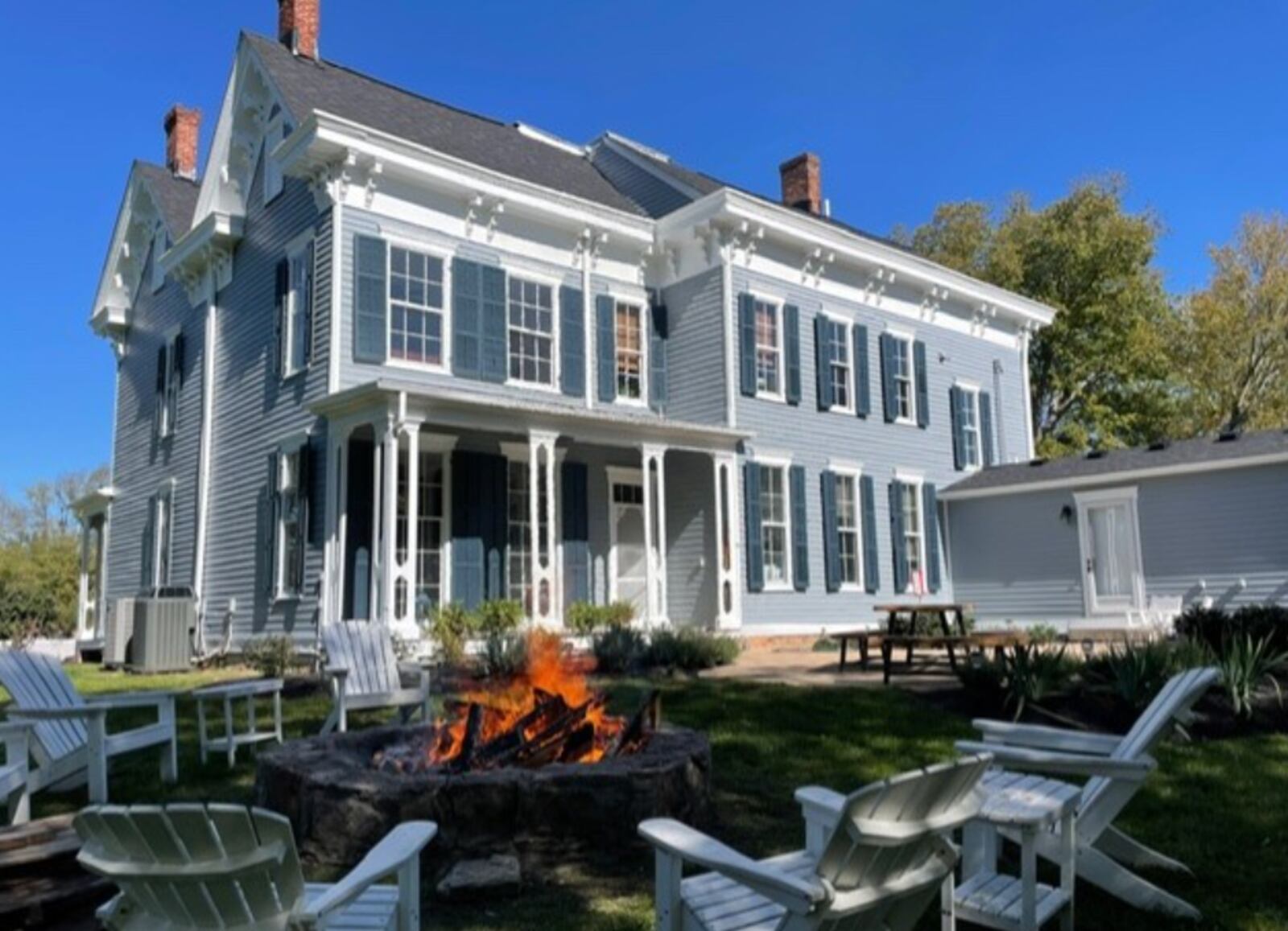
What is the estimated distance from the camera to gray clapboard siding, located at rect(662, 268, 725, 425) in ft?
52.6

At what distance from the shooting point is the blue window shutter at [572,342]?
1509 centimetres

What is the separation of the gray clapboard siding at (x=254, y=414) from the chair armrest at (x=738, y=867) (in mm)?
11015

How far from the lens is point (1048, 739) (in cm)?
414

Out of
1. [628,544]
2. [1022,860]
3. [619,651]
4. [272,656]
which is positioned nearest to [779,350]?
[628,544]

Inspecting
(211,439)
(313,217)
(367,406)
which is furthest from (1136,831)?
(211,439)

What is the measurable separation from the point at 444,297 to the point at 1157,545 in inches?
513

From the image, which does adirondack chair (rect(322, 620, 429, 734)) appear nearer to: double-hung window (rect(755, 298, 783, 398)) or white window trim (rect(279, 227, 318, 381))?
white window trim (rect(279, 227, 318, 381))

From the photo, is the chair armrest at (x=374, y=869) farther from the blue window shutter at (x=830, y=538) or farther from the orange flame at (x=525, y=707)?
the blue window shutter at (x=830, y=538)

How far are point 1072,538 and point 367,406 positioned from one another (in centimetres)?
1324

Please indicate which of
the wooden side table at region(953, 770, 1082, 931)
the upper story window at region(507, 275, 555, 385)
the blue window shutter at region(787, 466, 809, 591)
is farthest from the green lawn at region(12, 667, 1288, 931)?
the blue window shutter at region(787, 466, 809, 591)

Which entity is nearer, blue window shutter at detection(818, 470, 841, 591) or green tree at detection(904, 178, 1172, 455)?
blue window shutter at detection(818, 470, 841, 591)

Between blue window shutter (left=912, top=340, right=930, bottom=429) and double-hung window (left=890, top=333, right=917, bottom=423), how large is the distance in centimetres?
9

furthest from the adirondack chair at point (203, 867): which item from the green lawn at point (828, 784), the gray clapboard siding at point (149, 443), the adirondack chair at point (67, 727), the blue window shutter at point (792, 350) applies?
the gray clapboard siding at point (149, 443)

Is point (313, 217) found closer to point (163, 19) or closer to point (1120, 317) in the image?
point (163, 19)
